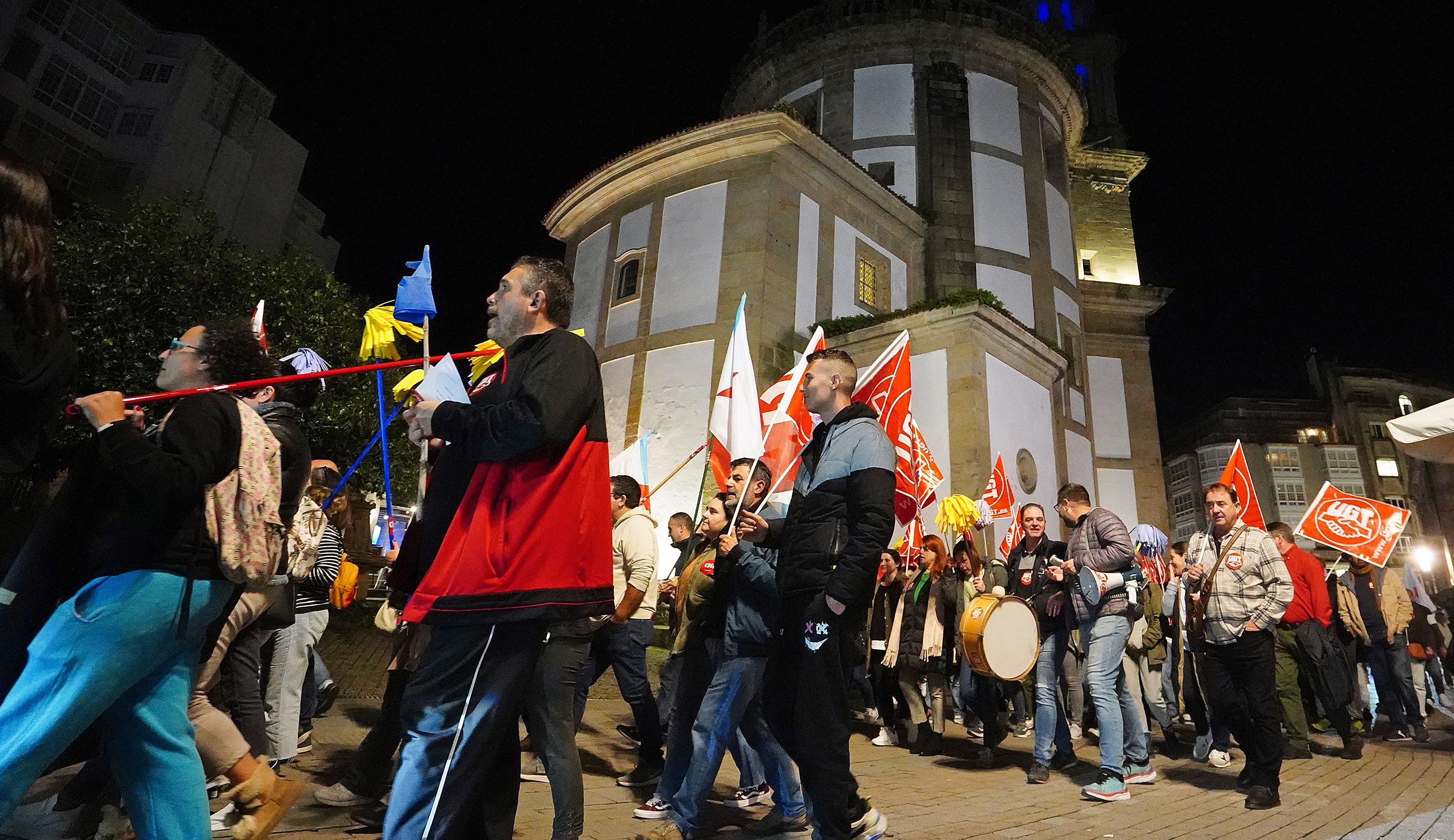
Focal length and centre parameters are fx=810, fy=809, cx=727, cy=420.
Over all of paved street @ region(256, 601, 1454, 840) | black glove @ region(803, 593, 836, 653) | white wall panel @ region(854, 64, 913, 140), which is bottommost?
paved street @ region(256, 601, 1454, 840)

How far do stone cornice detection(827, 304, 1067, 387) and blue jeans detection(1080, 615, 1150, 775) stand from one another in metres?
12.8

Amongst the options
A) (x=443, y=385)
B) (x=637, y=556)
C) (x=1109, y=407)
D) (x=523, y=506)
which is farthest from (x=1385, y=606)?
(x=1109, y=407)

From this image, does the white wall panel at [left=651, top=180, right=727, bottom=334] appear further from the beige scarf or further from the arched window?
the beige scarf

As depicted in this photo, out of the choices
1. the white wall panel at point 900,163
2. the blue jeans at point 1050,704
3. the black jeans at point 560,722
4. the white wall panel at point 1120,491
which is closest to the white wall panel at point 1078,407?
the white wall panel at point 1120,491

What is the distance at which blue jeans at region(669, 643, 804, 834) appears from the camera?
Answer: 3949 millimetres

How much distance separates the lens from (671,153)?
71.7 feet

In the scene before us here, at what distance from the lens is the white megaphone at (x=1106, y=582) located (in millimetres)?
5867

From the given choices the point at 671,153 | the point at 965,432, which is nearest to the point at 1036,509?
the point at 965,432

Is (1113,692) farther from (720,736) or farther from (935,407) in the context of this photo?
(935,407)

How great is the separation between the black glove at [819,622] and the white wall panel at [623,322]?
1829 cm

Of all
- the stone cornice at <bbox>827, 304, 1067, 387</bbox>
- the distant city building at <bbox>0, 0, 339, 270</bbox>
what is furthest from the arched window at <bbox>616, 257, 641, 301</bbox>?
the distant city building at <bbox>0, 0, 339, 270</bbox>

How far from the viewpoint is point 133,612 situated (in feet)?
7.67

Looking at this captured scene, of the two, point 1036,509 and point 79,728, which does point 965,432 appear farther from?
point 79,728

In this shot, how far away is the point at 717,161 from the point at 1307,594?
17096 millimetres
